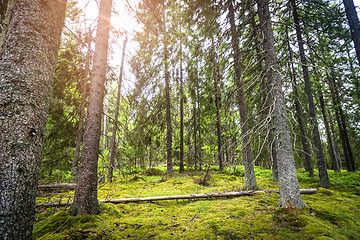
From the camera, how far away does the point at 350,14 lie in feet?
17.8

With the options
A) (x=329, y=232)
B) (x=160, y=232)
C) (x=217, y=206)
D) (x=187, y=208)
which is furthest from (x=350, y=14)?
(x=160, y=232)

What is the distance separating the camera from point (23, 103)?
168 centimetres

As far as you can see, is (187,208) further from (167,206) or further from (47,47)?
(47,47)

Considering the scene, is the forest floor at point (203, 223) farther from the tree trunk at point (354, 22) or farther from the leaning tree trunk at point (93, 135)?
the tree trunk at point (354, 22)

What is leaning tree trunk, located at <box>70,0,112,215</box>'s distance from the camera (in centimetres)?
354

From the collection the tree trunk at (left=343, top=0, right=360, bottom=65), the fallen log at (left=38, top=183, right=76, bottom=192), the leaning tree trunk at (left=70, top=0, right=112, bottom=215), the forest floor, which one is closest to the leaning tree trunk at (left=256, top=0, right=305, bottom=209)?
the forest floor

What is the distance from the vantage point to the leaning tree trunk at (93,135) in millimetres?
3539

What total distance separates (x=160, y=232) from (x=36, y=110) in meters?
2.95

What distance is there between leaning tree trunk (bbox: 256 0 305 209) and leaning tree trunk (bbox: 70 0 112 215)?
4.37m

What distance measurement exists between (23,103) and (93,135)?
7.40 feet

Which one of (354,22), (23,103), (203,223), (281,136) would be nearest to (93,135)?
(23,103)

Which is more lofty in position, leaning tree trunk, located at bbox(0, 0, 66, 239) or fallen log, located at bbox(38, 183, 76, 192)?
leaning tree trunk, located at bbox(0, 0, 66, 239)

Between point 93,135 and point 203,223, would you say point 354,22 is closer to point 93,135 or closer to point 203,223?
point 203,223

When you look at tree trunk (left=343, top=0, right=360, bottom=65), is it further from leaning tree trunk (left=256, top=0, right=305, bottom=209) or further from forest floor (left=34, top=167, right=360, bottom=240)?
forest floor (left=34, top=167, right=360, bottom=240)
